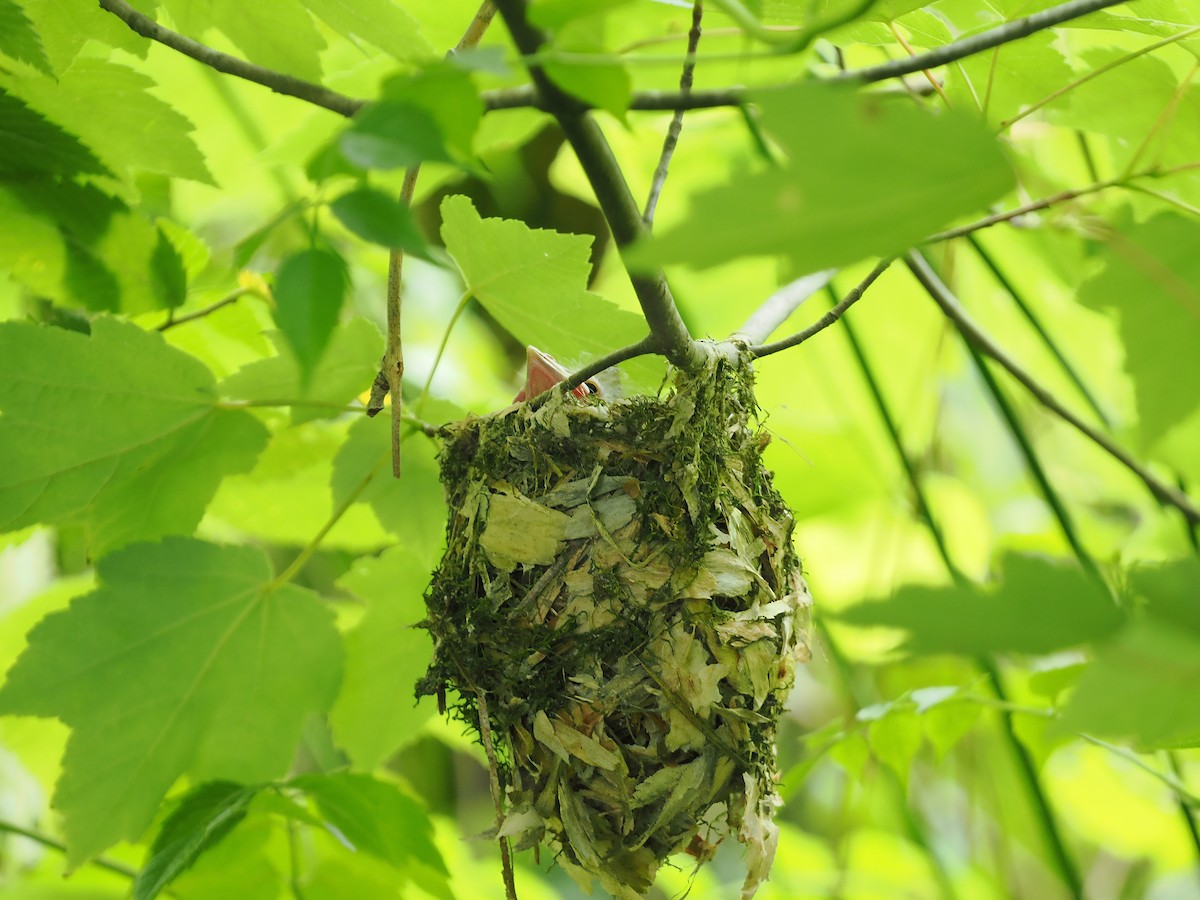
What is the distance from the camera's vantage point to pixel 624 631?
1.99ft

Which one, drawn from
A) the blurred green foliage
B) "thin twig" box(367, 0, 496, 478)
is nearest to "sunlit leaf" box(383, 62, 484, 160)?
the blurred green foliage

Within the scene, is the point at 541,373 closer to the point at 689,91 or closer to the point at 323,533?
the point at 323,533

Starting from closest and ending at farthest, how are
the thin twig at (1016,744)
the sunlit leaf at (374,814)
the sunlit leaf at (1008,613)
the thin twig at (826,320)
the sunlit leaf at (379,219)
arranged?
1. the sunlit leaf at (1008,613)
2. the sunlit leaf at (379,219)
3. the thin twig at (826,320)
4. the sunlit leaf at (374,814)
5. the thin twig at (1016,744)

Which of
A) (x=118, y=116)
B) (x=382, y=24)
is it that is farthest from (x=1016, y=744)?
(x=118, y=116)

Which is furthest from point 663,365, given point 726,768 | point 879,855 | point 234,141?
point 879,855

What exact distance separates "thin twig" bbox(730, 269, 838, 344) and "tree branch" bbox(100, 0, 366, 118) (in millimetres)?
298

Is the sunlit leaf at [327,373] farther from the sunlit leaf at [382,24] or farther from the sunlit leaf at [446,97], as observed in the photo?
the sunlit leaf at [446,97]

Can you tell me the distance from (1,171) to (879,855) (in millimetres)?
1880

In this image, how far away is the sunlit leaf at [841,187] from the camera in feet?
0.84

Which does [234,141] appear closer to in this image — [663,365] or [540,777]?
[663,365]

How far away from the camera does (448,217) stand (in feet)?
1.98

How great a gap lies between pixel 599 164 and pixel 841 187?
6.0 inches

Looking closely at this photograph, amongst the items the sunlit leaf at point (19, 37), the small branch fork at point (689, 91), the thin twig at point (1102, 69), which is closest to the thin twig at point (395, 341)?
the small branch fork at point (689, 91)

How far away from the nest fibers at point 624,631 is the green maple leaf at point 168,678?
5.4 inches
